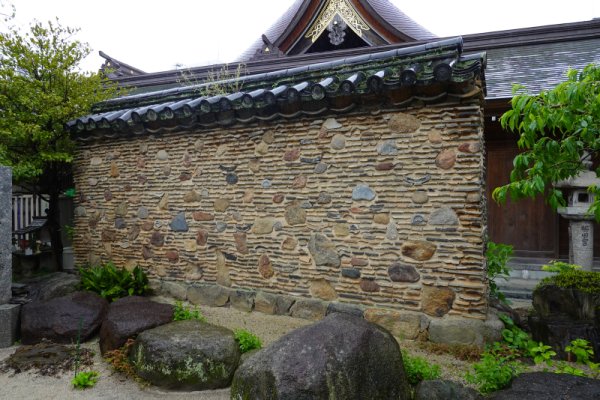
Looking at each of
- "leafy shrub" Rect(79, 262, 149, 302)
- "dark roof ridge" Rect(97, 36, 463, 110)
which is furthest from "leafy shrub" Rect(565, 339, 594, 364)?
"leafy shrub" Rect(79, 262, 149, 302)

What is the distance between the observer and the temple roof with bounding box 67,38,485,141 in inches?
169

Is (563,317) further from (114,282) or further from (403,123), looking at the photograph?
(114,282)

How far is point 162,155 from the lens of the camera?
6.34 m

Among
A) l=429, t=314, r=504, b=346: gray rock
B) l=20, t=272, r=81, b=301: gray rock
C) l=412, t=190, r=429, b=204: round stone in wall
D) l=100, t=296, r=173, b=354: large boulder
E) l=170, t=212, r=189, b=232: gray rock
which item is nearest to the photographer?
l=429, t=314, r=504, b=346: gray rock

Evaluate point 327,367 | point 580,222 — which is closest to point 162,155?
point 327,367

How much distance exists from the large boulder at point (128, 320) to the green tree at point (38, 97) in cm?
288

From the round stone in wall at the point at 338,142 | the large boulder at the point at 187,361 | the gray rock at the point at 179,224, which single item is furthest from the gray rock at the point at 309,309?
the gray rock at the point at 179,224

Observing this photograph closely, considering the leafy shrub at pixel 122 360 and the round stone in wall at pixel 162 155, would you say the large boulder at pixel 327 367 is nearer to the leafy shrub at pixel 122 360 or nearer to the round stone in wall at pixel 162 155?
the leafy shrub at pixel 122 360

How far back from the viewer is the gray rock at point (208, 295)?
232 inches

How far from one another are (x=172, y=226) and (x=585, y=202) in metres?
6.95

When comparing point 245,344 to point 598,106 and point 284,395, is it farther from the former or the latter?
point 598,106

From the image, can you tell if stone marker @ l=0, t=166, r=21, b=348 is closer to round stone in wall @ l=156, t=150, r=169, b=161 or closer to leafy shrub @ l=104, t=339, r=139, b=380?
leafy shrub @ l=104, t=339, r=139, b=380

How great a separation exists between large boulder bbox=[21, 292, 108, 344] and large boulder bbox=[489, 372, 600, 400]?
4634 millimetres

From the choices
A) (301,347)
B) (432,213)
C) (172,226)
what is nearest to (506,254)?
(432,213)
